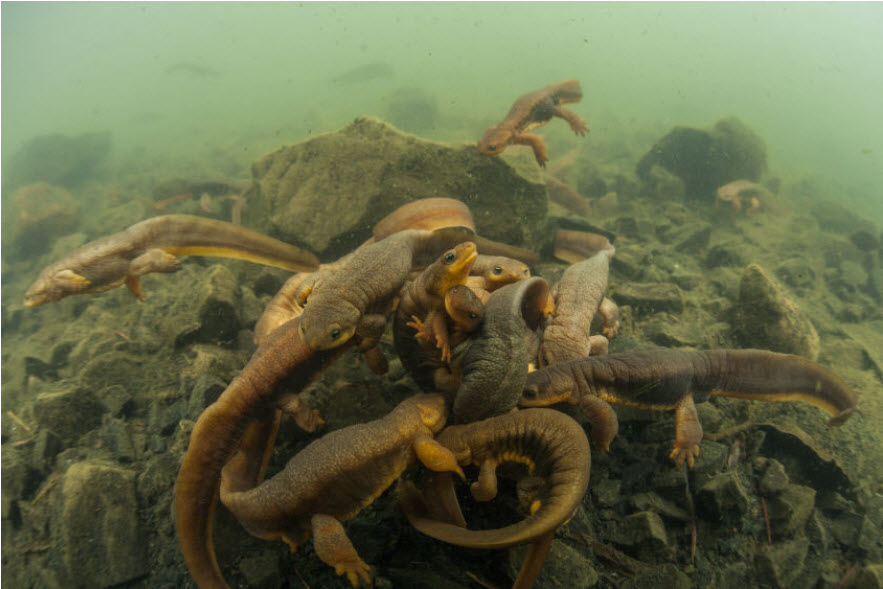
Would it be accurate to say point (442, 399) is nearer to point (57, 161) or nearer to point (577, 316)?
point (577, 316)

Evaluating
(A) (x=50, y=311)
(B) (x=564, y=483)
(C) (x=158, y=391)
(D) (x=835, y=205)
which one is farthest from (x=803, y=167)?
(A) (x=50, y=311)

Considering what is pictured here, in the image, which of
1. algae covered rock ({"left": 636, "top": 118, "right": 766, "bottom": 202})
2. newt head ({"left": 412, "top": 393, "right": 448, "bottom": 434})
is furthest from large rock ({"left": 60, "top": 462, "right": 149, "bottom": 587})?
algae covered rock ({"left": 636, "top": 118, "right": 766, "bottom": 202})

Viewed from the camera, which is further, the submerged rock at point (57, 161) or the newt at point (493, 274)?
the submerged rock at point (57, 161)

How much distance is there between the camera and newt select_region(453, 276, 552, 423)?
2.89 meters

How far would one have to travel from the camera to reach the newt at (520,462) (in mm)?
2494

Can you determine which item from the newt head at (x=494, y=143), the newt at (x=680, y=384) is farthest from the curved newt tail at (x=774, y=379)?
the newt head at (x=494, y=143)

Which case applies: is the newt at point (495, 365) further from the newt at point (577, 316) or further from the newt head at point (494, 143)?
the newt head at point (494, 143)

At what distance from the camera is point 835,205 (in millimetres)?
14461

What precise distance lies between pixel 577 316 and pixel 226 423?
3.56 meters

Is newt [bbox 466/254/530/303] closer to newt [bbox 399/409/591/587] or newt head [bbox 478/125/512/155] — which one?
newt [bbox 399/409/591/587]

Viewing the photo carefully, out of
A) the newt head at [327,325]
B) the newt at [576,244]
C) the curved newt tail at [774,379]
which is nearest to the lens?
the newt head at [327,325]

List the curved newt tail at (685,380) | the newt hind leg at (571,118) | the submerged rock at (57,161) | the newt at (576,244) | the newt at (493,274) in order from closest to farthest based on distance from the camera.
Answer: the curved newt tail at (685,380) < the newt at (493,274) < the newt at (576,244) < the newt hind leg at (571,118) < the submerged rock at (57,161)

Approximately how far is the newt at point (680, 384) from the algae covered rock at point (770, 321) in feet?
4.40

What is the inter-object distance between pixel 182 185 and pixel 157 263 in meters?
7.80
